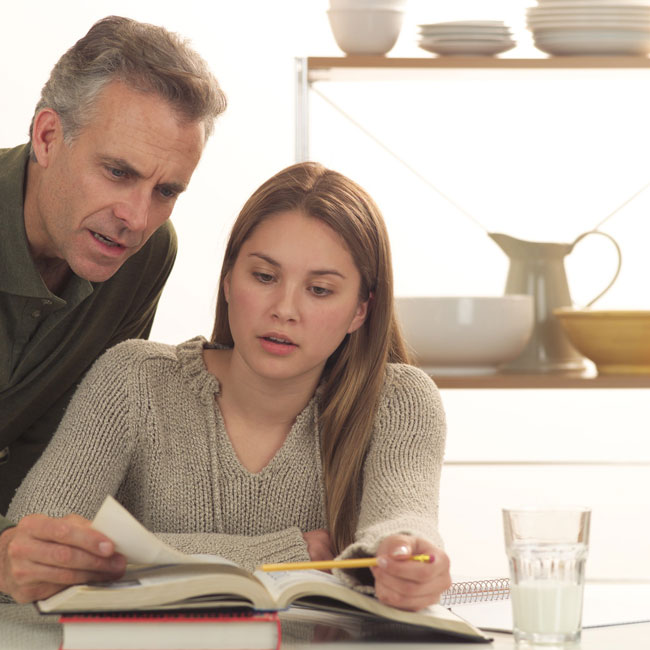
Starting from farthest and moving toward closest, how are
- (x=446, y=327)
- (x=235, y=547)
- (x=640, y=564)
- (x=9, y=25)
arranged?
(x=9, y=25)
(x=640, y=564)
(x=446, y=327)
(x=235, y=547)

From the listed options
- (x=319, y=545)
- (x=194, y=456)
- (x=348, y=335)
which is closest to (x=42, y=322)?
(x=194, y=456)

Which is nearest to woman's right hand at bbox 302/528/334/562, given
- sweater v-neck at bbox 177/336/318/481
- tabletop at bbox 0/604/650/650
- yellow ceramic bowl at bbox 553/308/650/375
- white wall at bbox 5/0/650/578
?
sweater v-neck at bbox 177/336/318/481

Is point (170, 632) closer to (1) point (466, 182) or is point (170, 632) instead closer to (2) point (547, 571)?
(2) point (547, 571)

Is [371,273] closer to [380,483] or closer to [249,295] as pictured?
[249,295]

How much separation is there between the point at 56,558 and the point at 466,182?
2.01m

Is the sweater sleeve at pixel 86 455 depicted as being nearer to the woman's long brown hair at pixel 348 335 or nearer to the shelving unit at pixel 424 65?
the woman's long brown hair at pixel 348 335

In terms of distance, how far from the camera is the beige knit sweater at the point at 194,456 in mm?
1366

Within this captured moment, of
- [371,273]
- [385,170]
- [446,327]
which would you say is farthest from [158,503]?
[385,170]

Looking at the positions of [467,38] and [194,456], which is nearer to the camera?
[194,456]

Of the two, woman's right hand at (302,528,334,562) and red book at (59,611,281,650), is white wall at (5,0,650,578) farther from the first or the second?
red book at (59,611,281,650)

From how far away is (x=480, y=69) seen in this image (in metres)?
2.20

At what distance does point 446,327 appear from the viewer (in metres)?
2.18

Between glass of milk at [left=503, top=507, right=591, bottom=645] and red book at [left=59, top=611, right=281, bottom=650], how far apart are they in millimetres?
246

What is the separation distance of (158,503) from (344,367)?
33cm
